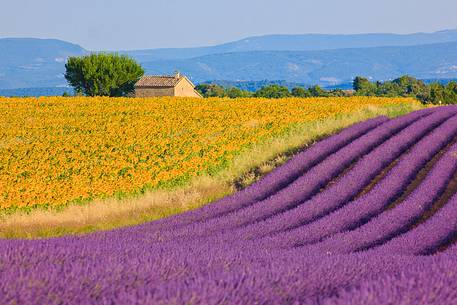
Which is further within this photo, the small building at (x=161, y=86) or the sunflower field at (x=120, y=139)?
the small building at (x=161, y=86)

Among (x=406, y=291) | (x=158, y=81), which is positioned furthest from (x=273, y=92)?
(x=406, y=291)

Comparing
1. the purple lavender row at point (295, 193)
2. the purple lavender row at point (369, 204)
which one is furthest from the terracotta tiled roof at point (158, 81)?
the purple lavender row at point (369, 204)

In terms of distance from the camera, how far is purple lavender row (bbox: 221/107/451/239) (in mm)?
11923

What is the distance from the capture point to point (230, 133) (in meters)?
26.5

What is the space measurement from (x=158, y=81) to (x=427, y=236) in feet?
189

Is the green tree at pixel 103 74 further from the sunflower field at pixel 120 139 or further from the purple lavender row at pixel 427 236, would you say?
the purple lavender row at pixel 427 236

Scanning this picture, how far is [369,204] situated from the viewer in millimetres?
13836

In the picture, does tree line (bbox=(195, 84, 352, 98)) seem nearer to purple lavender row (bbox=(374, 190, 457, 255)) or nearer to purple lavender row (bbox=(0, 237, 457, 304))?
purple lavender row (bbox=(374, 190, 457, 255))

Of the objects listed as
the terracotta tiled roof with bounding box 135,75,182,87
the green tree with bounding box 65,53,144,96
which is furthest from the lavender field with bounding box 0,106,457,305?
the green tree with bounding box 65,53,144,96

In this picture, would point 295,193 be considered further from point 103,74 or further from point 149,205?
point 103,74

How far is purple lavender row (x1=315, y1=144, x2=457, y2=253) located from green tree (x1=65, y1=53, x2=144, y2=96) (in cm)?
5404

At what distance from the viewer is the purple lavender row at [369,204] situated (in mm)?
10820

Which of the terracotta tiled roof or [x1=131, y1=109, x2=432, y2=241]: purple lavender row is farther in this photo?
the terracotta tiled roof

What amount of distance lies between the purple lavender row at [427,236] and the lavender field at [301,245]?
0.03 meters
